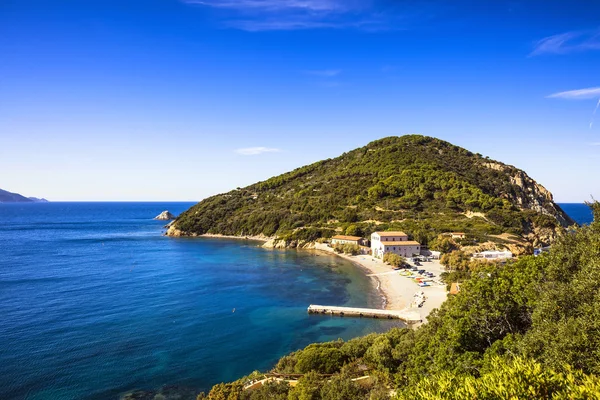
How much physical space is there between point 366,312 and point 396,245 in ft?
99.1

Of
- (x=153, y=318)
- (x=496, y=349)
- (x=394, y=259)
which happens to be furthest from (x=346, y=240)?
(x=496, y=349)

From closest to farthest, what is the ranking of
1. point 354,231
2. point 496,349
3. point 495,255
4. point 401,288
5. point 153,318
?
point 496,349, point 153,318, point 401,288, point 495,255, point 354,231

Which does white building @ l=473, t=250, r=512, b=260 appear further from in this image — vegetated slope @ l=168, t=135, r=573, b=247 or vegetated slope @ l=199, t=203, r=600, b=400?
vegetated slope @ l=199, t=203, r=600, b=400

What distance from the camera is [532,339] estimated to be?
1330cm

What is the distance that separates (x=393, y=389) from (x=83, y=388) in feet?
72.1

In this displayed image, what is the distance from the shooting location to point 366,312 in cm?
3931

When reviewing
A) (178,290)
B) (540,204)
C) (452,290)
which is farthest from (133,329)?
(540,204)

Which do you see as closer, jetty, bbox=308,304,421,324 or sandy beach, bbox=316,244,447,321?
jetty, bbox=308,304,421,324

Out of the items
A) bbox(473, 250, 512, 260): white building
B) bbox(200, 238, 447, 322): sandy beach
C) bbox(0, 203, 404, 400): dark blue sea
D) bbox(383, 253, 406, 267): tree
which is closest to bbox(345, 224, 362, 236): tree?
bbox(200, 238, 447, 322): sandy beach

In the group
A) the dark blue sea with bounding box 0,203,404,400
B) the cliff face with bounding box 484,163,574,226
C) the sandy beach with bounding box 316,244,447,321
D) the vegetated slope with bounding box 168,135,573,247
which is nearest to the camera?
the dark blue sea with bounding box 0,203,404,400

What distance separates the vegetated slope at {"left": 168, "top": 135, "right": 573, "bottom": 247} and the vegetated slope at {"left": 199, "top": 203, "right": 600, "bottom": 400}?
54.6 meters

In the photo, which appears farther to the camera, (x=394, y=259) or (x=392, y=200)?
(x=392, y=200)

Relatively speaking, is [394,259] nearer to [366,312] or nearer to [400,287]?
[400,287]

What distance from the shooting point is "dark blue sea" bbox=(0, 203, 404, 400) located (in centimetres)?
2633
